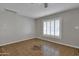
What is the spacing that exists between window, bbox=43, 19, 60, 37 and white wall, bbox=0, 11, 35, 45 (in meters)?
0.15

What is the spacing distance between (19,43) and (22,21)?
Result: 264 mm

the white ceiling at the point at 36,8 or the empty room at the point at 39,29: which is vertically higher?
the white ceiling at the point at 36,8

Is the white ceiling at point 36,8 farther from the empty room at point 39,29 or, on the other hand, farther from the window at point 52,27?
the window at point 52,27

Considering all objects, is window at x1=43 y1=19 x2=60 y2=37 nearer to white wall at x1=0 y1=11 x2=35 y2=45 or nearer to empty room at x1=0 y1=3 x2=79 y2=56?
empty room at x1=0 y1=3 x2=79 y2=56

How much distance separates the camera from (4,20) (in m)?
1.10

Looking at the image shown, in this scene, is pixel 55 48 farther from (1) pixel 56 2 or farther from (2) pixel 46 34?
(1) pixel 56 2

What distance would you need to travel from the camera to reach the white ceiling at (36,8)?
108 cm

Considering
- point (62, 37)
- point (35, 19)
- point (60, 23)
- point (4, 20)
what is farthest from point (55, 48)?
point (4, 20)

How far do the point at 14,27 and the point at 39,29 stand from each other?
0.30m

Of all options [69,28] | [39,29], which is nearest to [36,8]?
[39,29]

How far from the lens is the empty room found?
3.53 ft

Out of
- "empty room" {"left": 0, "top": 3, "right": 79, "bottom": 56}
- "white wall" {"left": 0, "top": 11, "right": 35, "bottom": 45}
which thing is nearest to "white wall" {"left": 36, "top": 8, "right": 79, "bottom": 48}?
"empty room" {"left": 0, "top": 3, "right": 79, "bottom": 56}

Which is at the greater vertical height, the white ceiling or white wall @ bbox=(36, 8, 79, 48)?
the white ceiling

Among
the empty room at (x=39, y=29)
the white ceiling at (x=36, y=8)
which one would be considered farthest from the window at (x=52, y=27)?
the white ceiling at (x=36, y=8)
